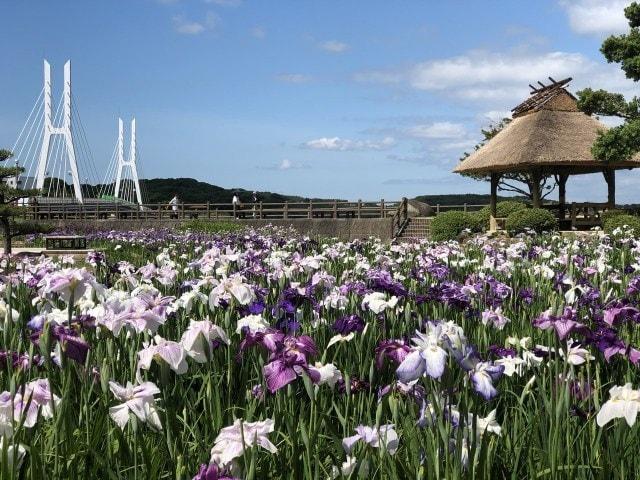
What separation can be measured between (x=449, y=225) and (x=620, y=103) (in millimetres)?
7173

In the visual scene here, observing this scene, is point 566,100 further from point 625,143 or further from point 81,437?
point 81,437

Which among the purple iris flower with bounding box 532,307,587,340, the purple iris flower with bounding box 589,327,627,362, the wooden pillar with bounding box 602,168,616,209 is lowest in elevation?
the purple iris flower with bounding box 589,327,627,362

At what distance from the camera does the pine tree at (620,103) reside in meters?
23.5

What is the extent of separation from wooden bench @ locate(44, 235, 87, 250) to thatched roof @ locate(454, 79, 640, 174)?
678 inches

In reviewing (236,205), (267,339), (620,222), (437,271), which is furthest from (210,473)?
(236,205)

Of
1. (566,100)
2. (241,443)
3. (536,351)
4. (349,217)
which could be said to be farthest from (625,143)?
(241,443)

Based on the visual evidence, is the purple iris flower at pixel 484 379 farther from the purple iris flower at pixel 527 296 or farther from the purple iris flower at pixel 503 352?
the purple iris flower at pixel 527 296

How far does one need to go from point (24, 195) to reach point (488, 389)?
19.3m

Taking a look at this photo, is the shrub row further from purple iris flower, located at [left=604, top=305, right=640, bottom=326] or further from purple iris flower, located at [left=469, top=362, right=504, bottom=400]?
purple iris flower, located at [left=469, top=362, right=504, bottom=400]

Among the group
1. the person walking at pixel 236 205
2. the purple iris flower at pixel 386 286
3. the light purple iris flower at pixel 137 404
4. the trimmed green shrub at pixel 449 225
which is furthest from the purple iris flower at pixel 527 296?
the person walking at pixel 236 205

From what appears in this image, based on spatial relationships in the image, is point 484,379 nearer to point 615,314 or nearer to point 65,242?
point 615,314

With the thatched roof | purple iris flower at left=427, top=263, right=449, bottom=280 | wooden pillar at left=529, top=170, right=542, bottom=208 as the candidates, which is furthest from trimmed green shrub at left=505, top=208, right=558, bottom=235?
purple iris flower at left=427, top=263, right=449, bottom=280

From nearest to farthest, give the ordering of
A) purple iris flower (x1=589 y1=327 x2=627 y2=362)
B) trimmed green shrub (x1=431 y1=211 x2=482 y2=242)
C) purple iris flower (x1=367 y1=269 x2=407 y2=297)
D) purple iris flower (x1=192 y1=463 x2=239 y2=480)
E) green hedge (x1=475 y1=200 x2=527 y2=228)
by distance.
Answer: purple iris flower (x1=192 y1=463 x2=239 y2=480), purple iris flower (x1=589 y1=327 x2=627 y2=362), purple iris flower (x1=367 y1=269 x2=407 y2=297), trimmed green shrub (x1=431 y1=211 x2=482 y2=242), green hedge (x1=475 y1=200 x2=527 y2=228)

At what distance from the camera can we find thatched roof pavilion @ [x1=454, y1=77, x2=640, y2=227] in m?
28.9
